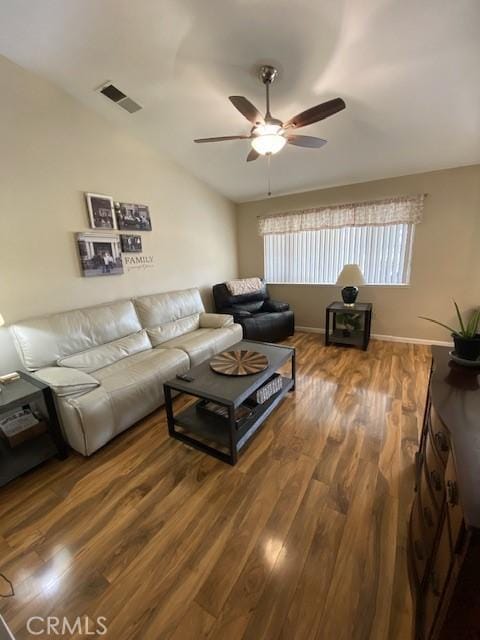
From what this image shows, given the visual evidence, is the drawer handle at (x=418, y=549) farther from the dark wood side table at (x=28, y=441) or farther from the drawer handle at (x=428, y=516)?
the dark wood side table at (x=28, y=441)

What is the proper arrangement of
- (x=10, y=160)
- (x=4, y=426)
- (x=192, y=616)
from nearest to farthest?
(x=192, y=616)
(x=4, y=426)
(x=10, y=160)

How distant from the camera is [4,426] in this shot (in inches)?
72.2

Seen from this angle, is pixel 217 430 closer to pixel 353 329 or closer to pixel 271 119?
pixel 271 119

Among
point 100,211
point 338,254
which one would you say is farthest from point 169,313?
point 338,254

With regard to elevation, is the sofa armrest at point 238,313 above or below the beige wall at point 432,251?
below

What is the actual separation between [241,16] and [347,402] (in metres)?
2.83

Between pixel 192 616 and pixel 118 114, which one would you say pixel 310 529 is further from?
pixel 118 114

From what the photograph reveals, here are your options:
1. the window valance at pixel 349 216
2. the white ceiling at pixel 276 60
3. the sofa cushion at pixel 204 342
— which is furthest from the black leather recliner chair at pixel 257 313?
A: the white ceiling at pixel 276 60

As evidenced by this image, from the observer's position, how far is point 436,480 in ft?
2.98

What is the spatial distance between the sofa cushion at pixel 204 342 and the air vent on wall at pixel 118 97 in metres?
2.27

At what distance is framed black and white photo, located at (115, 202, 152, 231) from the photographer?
2869 millimetres

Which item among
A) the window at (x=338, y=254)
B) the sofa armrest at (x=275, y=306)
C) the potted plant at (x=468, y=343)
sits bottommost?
the sofa armrest at (x=275, y=306)

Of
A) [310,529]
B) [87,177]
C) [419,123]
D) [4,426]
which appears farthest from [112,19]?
[310,529]

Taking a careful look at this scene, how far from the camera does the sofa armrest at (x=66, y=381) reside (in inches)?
70.4
